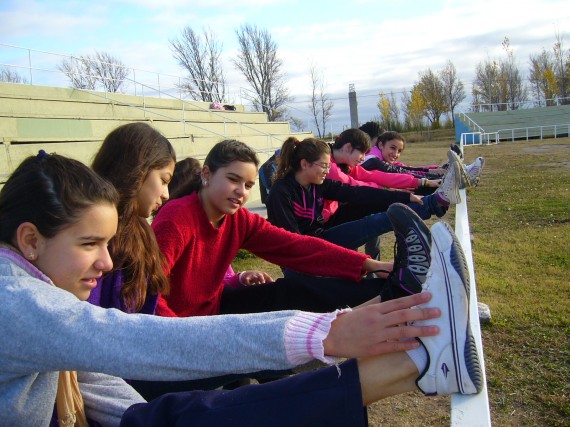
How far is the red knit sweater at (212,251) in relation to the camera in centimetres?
238

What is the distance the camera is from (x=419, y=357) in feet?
4.46

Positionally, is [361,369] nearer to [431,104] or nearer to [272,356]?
[272,356]

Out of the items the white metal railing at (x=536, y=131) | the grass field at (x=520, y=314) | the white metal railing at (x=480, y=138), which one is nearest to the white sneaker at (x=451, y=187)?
the grass field at (x=520, y=314)

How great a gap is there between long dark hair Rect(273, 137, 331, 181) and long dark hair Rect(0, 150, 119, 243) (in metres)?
2.47

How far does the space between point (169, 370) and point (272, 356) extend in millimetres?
237

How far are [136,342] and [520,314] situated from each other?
10.6 feet

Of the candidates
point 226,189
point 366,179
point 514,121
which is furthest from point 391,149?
point 514,121

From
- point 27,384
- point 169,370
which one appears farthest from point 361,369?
point 27,384

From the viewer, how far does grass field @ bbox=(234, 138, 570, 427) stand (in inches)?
99.4

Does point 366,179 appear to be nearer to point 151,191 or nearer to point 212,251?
point 212,251

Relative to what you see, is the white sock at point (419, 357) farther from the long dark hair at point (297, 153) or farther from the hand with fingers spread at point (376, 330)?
the long dark hair at point (297, 153)

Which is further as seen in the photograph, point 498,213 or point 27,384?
point 498,213

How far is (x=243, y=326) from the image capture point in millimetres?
1227

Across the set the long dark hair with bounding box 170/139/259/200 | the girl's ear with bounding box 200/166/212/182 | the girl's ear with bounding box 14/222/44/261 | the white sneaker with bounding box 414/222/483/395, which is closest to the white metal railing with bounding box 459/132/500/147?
the long dark hair with bounding box 170/139/259/200
